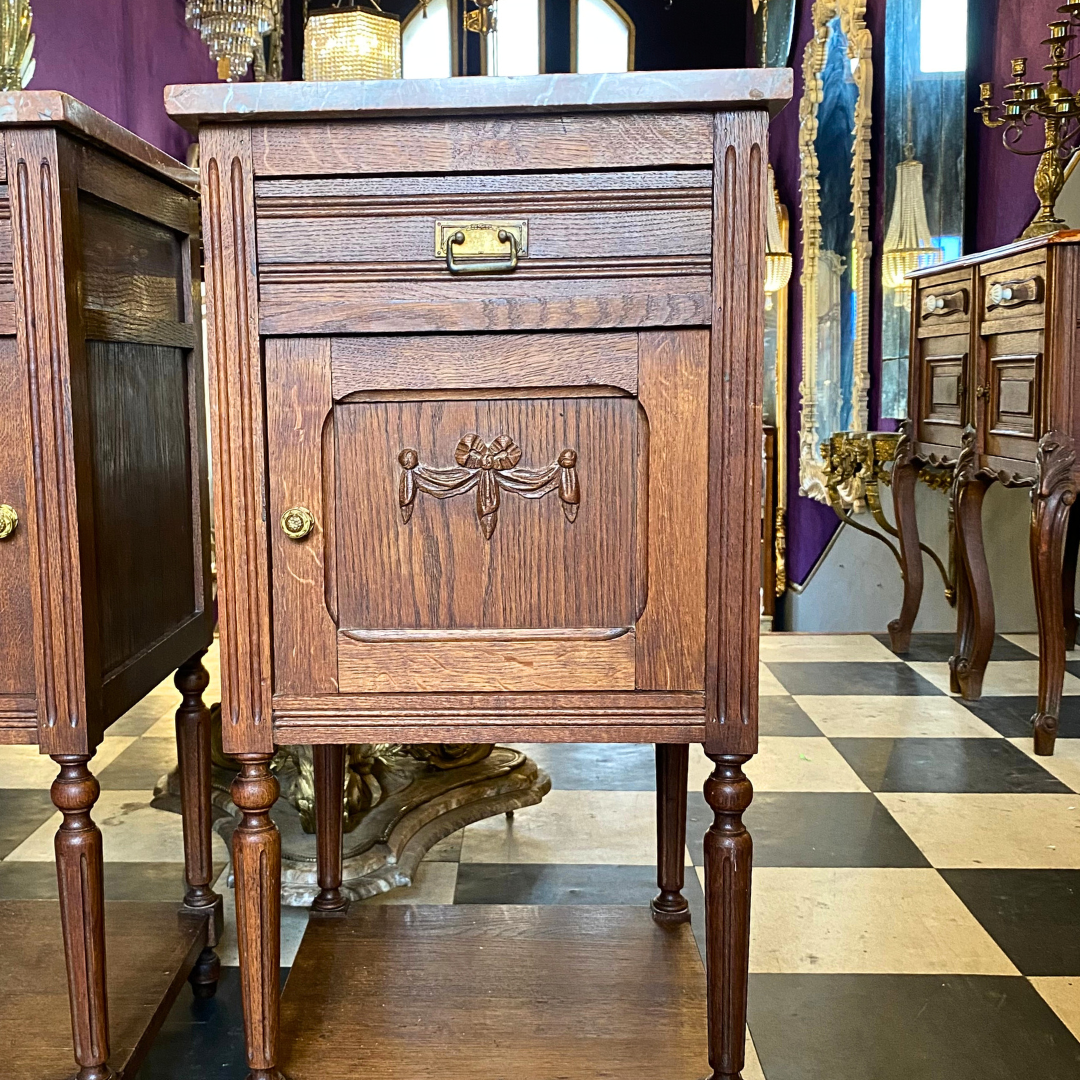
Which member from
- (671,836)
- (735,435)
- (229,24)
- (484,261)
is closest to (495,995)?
(671,836)

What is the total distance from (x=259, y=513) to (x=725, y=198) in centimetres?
50

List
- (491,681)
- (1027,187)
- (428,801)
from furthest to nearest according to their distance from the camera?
(1027,187)
(428,801)
(491,681)

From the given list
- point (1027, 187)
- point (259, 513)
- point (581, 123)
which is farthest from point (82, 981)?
point (1027, 187)

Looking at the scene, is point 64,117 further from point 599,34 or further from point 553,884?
point 599,34

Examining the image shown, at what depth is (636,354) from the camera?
1.08m

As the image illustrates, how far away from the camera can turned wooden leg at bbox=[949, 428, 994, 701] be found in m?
2.86

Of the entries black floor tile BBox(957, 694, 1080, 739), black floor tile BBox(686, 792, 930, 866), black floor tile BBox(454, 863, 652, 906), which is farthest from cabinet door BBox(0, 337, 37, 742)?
black floor tile BBox(957, 694, 1080, 739)

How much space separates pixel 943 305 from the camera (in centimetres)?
302

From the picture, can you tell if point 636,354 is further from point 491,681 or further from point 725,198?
point 491,681

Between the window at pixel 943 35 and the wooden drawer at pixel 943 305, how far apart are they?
1605 mm

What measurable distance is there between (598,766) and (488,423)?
1.51m

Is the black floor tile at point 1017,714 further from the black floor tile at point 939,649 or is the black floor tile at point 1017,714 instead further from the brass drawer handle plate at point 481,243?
the brass drawer handle plate at point 481,243

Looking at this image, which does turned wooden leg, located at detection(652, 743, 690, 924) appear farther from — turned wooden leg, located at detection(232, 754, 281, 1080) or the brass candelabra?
the brass candelabra

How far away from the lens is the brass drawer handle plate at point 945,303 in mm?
2904
